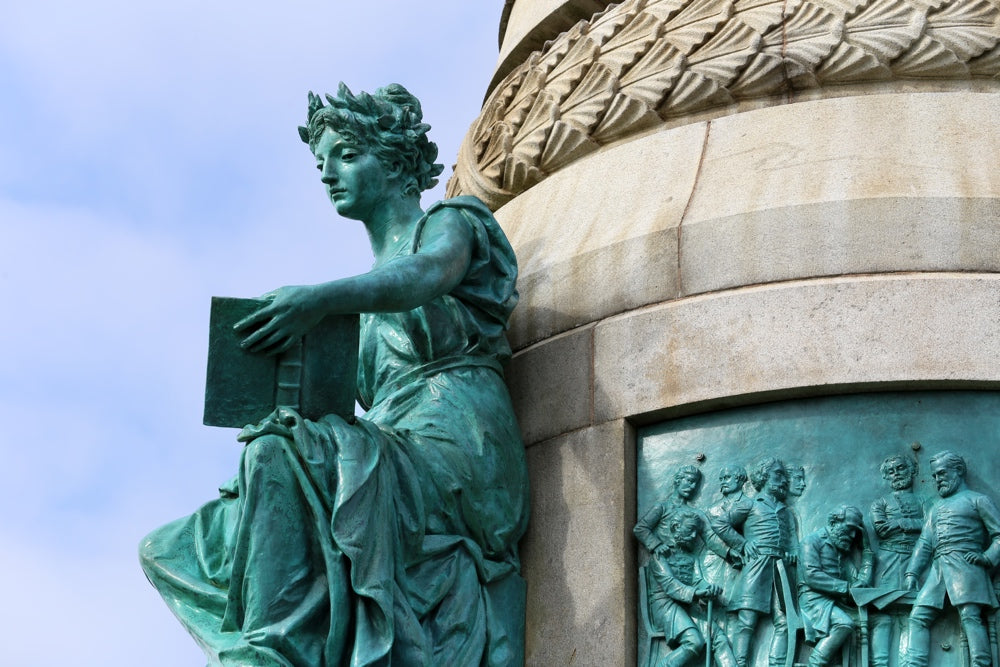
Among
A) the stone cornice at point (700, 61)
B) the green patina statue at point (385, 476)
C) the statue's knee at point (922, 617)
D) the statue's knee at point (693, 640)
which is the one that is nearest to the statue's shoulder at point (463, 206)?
the green patina statue at point (385, 476)

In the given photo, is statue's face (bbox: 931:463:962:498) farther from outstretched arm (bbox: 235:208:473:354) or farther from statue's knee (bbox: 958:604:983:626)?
outstretched arm (bbox: 235:208:473:354)

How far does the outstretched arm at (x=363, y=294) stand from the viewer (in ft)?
37.7

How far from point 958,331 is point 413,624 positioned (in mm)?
3021

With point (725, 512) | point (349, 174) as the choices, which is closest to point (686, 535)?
point (725, 512)

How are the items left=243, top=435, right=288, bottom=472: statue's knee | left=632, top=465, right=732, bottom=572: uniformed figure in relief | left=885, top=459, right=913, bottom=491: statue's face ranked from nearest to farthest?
left=243, top=435, right=288, bottom=472: statue's knee < left=885, top=459, right=913, bottom=491: statue's face < left=632, top=465, right=732, bottom=572: uniformed figure in relief

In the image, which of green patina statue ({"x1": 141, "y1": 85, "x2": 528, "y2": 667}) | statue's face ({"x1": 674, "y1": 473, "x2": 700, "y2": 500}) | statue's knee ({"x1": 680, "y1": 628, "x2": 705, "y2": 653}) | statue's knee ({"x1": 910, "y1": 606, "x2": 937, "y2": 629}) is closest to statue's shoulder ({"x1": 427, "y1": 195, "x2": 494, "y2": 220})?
green patina statue ({"x1": 141, "y1": 85, "x2": 528, "y2": 667})

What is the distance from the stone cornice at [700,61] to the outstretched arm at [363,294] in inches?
68.2

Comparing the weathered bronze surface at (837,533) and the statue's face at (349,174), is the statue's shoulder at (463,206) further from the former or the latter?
the weathered bronze surface at (837,533)

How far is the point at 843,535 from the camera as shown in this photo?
11.4 metres

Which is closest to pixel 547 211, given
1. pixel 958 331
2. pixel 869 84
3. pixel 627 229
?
pixel 627 229

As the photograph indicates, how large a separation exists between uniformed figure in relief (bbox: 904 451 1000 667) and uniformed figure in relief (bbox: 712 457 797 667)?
602 millimetres

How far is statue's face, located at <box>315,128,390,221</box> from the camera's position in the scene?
12.8 metres

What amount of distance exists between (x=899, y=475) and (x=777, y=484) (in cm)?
Result: 58

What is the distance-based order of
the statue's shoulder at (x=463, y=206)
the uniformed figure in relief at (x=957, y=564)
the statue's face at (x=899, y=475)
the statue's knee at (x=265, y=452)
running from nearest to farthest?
the uniformed figure in relief at (x=957, y=564) < the statue's knee at (x=265, y=452) < the statue's face at (x=899, y=475) < the statue's shoulder at (x=463, y=206)
